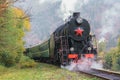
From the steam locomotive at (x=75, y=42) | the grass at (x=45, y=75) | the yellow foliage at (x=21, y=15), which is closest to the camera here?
the yellow foliage at (x=21, y=15)

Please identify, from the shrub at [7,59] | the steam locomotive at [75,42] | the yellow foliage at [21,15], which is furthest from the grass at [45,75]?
the shrub at [7,59]

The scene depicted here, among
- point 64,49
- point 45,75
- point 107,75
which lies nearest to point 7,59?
point 64,49

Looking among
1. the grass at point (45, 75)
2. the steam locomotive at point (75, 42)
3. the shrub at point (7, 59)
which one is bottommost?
the grass at point (45, 75)

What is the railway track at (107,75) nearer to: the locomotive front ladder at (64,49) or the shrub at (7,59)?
the locomotive front ladder at (64,49)

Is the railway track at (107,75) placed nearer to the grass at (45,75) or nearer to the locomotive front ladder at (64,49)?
the grass at (45,75)

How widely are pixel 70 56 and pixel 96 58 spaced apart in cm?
202

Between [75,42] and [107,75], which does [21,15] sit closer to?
[107,75]

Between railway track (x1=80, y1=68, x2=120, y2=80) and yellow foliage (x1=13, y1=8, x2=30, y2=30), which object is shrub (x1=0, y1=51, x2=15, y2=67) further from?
railway track (x1=80, y1=68, x2=120, y2=80)

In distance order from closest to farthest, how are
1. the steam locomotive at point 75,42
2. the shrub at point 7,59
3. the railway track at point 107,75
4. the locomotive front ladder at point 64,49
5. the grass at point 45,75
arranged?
the railway track at point 107,75 → the grass at point 45,75 → the locomotive front ladder at point 64,49 → the steam locomotive at point 75,42 → the shrub at point 7,59

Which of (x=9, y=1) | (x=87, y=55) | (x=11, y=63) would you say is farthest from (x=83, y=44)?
(x=9, y=1)

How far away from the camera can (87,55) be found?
2197 cm

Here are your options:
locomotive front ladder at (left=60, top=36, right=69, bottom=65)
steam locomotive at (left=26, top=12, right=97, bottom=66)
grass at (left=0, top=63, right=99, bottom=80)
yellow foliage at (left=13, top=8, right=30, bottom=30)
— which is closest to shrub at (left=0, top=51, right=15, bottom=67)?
yellow foliage at (left=13, top=8, right=30, bottom=30)

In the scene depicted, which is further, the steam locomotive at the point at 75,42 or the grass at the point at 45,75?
the steam locomotive at the point at 75,42

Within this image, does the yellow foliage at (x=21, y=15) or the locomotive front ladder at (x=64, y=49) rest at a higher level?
the yellow foliage at (x=21, y=15)
